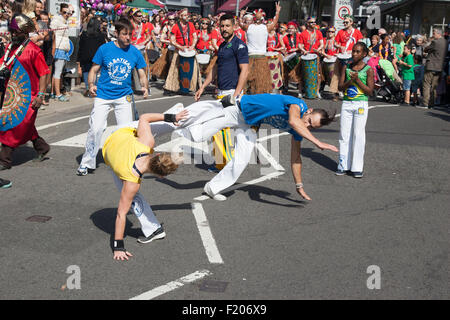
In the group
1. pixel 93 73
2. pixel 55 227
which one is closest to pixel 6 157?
pixel 93 73

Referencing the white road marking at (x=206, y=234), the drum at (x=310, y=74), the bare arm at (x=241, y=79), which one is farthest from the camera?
the drum at (x=310, y=74)

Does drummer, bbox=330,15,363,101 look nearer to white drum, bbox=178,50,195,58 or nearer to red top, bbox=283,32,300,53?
red top, bbox=283,32,300,53

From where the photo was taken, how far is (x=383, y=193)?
7.75m

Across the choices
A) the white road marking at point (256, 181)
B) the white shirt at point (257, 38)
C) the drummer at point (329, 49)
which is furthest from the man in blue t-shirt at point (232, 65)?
the drummer at point (329, 49)

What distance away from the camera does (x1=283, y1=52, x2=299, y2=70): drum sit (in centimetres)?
1674

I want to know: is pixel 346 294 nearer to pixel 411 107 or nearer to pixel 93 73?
pixel 93 73

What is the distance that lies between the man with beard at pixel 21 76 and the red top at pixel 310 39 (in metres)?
9.78

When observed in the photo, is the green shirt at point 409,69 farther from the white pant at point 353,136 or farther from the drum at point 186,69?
the white pant at point 353,136

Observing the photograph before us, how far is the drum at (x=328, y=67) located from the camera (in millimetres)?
16750

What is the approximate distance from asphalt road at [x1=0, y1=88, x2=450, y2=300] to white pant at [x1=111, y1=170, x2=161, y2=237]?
0.15 metres

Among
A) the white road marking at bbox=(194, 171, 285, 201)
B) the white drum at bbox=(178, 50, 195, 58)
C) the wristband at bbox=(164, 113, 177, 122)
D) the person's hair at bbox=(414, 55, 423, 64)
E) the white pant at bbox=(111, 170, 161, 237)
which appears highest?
the white drum at bbox=(178, 50, 195, 58)

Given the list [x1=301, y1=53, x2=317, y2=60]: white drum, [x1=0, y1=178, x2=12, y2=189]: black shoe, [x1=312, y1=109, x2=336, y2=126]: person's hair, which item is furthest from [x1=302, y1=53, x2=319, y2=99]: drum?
[x1=0, y1=178, x2=12, y2=189]: black shoe

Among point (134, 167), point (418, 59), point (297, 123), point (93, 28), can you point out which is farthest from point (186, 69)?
point (134, 167)

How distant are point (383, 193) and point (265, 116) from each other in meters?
2.12
